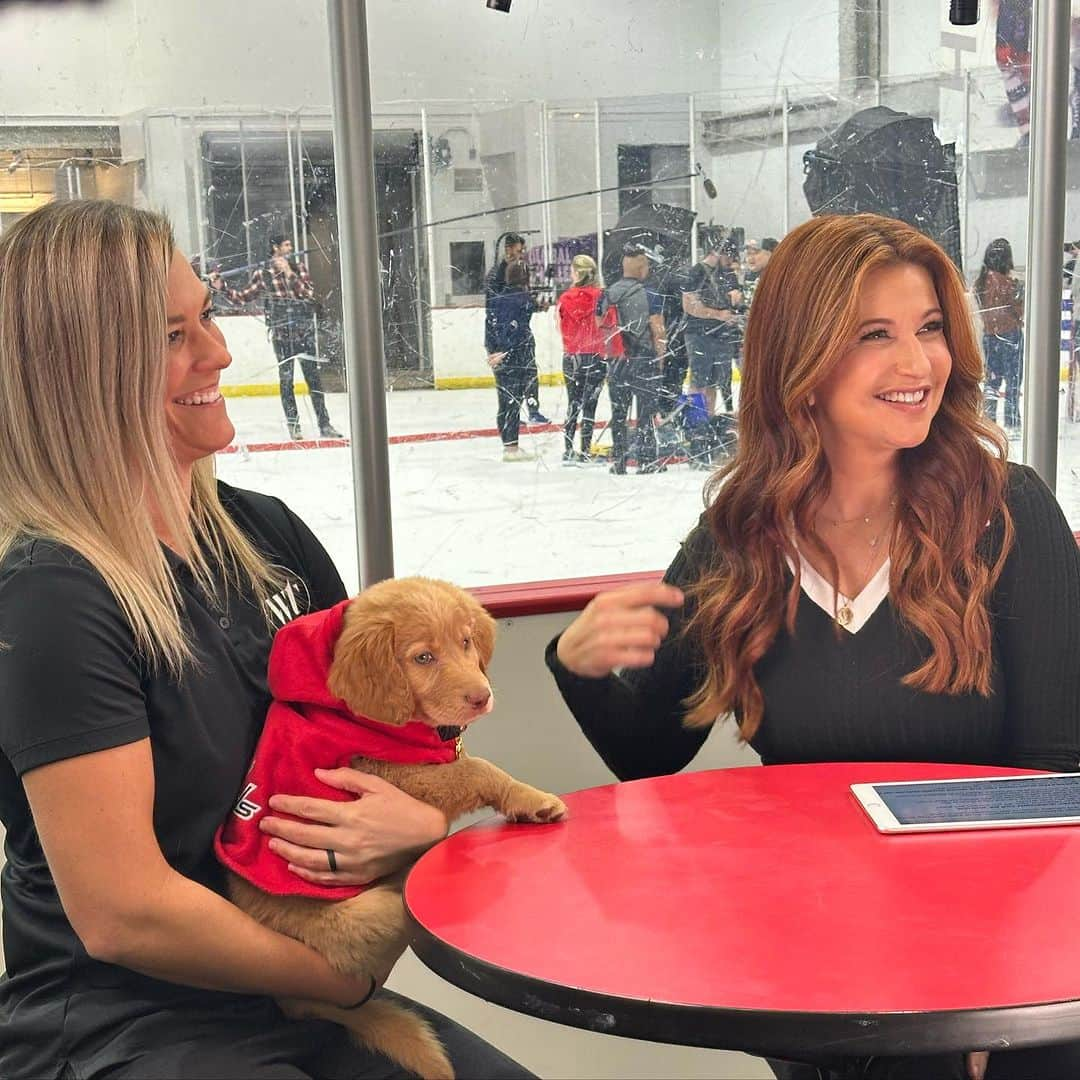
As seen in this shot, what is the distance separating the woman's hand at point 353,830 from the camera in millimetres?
1655

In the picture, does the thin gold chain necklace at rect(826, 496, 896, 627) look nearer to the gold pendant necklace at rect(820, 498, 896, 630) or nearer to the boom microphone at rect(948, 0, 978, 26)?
the gold pendant necklace at rect(820, 498, 896, 630)

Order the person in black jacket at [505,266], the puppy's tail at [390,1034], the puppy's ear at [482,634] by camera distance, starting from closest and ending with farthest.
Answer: the puppy's tail at [390,1034] → the puppy's ear at [482,634] → the person in black jacket at [505,266]

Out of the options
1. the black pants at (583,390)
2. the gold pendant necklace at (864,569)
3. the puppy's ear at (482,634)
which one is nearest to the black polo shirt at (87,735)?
the puppy's ear at (482,634)

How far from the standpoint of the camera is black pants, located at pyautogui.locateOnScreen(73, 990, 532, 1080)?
59.9 inches

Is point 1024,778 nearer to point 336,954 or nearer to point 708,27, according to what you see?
Result: point 336,954

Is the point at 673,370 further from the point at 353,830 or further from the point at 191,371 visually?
the point at 353,830

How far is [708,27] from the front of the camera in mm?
3283

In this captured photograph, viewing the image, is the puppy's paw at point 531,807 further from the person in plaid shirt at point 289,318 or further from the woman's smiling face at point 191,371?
the person in plaid shirt at point 289,318

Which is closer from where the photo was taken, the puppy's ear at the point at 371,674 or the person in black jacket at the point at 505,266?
the puppy's ear at the point at 371,674

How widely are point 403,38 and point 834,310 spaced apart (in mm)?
1385

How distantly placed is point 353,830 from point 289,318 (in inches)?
63.1

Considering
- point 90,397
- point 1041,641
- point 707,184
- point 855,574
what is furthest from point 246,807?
point 707,184

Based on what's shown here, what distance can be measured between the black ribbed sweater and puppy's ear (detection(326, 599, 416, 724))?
0.48m

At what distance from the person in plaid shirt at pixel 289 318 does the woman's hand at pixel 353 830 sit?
143 centimetres
